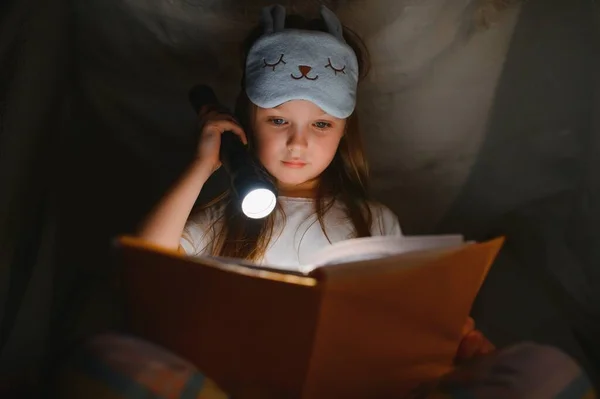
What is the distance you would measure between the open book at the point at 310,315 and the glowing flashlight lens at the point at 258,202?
118 mm

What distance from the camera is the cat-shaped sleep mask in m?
0.97

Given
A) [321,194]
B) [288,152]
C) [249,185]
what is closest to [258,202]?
[249,185]

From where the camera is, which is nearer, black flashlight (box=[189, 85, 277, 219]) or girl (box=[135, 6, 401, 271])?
black flashlight (box=[189, 85, 277, 219])

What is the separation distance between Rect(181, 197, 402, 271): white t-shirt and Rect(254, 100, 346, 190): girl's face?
6 cm

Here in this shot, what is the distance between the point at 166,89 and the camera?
1240mm

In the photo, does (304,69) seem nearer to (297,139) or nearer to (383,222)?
(297,139)

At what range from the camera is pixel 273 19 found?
104 centimetres

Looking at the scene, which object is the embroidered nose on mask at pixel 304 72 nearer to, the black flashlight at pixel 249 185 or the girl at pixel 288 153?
the girl at pixel 288 153

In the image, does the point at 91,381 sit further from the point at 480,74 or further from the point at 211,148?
the point at 480,74

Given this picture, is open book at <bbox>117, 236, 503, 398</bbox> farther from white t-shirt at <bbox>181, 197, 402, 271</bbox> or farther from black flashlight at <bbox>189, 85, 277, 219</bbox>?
white t-shirt at <bbox>181, 197, 402, 271</bbox>

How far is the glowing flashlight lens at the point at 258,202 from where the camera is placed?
0.86 metres

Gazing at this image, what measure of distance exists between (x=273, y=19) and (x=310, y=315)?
1.65 ft

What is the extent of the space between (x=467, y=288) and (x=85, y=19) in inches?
30.4

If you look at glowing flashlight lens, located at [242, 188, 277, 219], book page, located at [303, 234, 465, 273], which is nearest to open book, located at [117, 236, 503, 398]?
book page, located at [303, 234, 465, 273]
